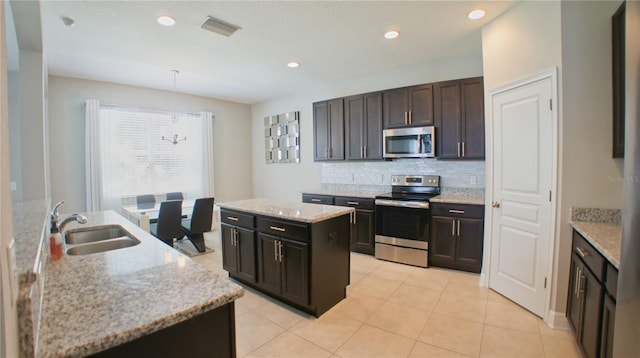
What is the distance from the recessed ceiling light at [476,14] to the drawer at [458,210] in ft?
6.33

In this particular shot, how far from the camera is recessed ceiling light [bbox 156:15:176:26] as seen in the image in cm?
264

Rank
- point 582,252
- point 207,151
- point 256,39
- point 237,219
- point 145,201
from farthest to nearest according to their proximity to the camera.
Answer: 1. point 207,151
2. point 145,201
3. point 256,39
4. point 237,219
5. point 582,252

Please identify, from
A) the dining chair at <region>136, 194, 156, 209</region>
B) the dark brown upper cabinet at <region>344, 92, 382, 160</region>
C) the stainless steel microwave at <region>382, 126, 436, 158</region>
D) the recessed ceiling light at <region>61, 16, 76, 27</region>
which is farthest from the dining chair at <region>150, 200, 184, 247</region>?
the stainless steel microwave at <region>382, 126, 436, 158</region>

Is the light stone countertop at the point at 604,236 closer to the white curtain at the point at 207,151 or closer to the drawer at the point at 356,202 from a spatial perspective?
the drawer at the point at 356,202

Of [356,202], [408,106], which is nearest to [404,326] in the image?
[356,202]

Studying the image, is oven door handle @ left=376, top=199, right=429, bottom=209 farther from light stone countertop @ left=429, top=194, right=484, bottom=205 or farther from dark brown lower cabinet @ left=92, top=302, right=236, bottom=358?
dark brown lower cabinet @ left=92, top=302, right=236, bottom=358

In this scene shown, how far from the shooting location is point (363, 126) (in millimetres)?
4316

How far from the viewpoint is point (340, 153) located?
15.1ft

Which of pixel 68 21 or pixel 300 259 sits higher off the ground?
pixel 68 21

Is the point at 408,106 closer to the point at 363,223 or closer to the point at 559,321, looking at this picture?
the point at 363,223

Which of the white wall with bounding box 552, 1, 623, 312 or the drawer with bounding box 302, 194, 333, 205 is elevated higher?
the white wall with bounding box 552, 1, 623, 312

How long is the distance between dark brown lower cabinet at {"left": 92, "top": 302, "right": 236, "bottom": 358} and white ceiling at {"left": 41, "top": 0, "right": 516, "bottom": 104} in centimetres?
245

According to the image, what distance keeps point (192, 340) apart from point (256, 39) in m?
2.99

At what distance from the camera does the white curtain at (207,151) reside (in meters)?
5.75
